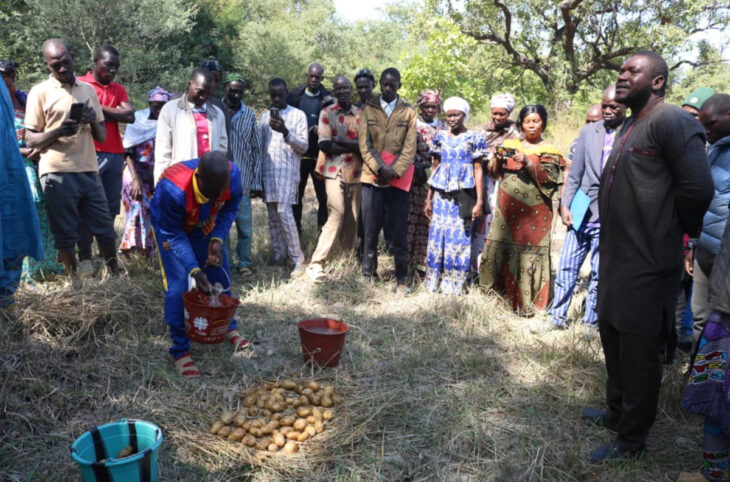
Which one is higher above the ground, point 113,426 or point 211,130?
point 211,130

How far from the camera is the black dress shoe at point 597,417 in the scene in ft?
9.77

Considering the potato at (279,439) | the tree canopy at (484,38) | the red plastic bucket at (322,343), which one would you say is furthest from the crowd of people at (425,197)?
the tree canopy at (484,38)

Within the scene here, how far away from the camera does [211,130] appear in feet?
15.3

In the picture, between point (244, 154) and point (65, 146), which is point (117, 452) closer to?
point (65, 146)

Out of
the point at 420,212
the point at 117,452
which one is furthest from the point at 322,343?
the point at 420,212

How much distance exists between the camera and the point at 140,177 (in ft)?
17.2

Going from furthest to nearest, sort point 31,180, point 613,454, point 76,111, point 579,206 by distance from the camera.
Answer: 1. point 31,180
2. point 579,206
3. point 76,111
4. point 613,454

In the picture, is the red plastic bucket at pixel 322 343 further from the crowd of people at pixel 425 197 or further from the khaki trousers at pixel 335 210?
the khaki trousers at pixel 335 210

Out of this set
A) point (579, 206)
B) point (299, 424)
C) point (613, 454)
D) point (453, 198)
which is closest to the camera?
point (613, 454)

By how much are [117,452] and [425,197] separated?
3949mm

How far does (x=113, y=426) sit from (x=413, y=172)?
3.60 meters

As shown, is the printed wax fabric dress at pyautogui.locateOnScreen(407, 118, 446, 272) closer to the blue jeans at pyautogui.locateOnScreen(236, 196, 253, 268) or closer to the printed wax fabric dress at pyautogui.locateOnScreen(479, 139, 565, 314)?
the printed wax fabric dress at pyautogui.locateOnScreen(479, 139, 565, 314)

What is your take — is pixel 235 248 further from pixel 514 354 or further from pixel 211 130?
pixel 514 354

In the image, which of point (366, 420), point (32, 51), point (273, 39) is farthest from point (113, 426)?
point (273, 39)
